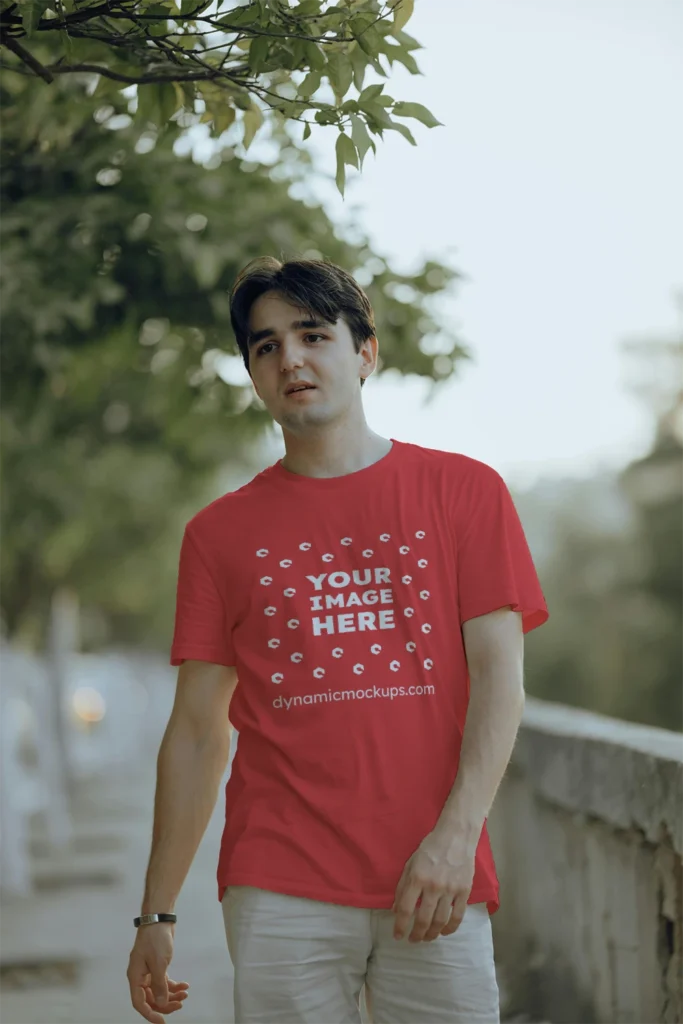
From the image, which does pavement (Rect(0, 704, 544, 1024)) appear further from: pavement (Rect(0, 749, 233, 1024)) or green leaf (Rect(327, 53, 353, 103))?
green leaf (Rect(327, 53, 353, 103))

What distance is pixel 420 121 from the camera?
316cm

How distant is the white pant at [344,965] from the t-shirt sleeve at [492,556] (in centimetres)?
57

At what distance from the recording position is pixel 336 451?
9.96 feet

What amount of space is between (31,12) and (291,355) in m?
0.81

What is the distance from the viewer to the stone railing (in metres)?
4.10

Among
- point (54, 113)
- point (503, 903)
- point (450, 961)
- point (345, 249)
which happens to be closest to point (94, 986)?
point (503, 903)

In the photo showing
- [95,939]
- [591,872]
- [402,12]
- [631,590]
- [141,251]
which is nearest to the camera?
[402,12]

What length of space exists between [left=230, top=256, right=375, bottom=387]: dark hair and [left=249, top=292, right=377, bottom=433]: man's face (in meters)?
0.02

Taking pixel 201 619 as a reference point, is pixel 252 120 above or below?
above

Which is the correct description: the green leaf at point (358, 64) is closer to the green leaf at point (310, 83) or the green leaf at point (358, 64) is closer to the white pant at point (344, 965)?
the green leaf at point (310, 83)

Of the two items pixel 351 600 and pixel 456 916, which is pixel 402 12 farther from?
pixel 456 916

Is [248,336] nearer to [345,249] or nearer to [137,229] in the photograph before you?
[137,229]

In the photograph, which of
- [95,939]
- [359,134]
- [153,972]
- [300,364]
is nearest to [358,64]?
[359,134]

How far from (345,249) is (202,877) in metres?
6.57
